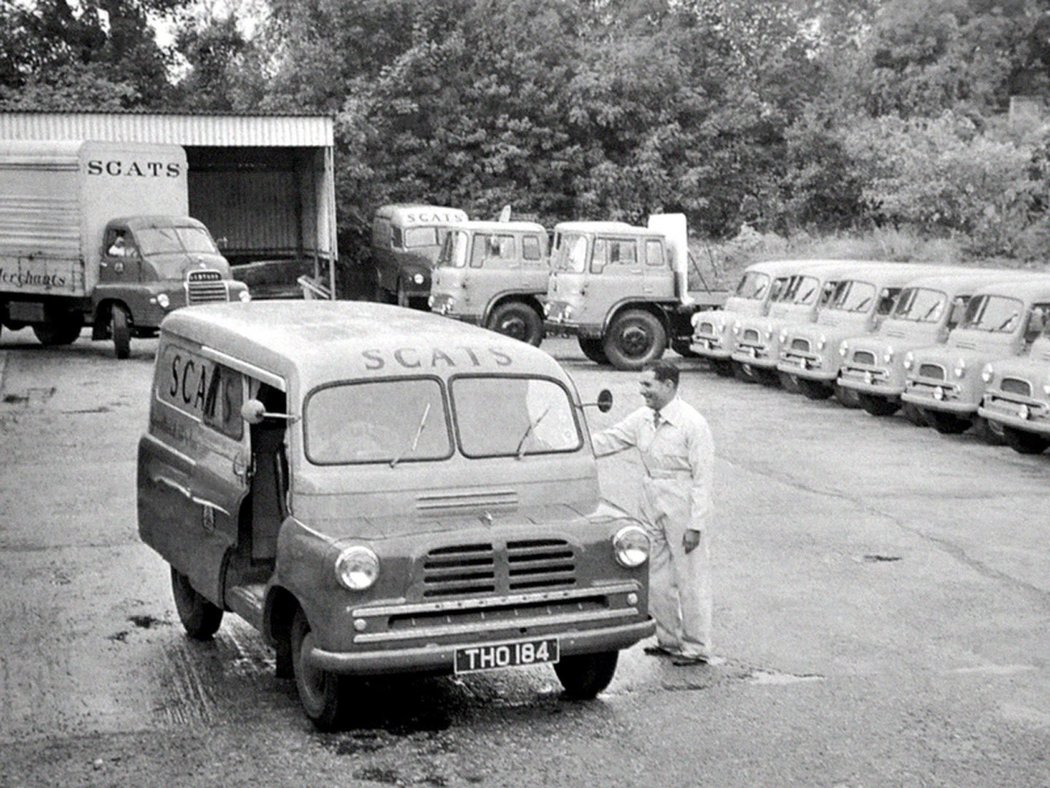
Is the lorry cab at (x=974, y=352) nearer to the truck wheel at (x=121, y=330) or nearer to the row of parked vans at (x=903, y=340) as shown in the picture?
the row of parked vans at (x=903, y=340)

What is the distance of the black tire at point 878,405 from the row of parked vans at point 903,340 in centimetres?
2

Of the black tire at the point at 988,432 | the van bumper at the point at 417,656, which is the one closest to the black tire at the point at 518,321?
the black tire at the point at 988,432

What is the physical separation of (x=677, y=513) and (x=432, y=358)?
169cm

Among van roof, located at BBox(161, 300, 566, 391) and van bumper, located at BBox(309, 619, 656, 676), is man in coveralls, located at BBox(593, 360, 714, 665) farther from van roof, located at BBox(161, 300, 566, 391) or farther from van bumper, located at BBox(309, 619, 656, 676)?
van bumper, located at BBox(309, 619, 656, 676)

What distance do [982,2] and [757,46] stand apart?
7.28 m

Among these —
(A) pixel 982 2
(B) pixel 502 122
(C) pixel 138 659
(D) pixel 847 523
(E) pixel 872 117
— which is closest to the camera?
(C) pixel 138 659

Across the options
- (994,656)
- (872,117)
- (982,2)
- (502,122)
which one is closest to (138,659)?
(994,656)

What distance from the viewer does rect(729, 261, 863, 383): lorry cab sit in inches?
861

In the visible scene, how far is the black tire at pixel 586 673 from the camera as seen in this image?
310 inches

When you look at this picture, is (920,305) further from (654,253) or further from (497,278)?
(497,278)

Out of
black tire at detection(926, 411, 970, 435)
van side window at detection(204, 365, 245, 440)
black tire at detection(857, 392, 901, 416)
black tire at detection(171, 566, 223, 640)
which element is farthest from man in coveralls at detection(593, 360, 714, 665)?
black tire at detection(857, 392, 901, 416)

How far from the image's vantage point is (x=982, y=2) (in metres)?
43.8

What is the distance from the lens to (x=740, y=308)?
23391 millimetres

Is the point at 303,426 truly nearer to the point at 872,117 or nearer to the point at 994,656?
the point at 994,656
